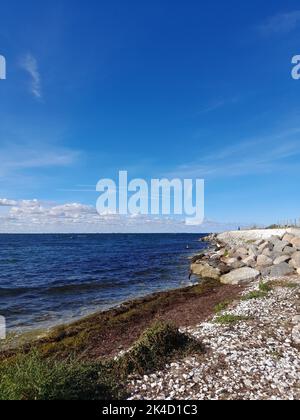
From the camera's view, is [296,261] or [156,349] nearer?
[156,349]

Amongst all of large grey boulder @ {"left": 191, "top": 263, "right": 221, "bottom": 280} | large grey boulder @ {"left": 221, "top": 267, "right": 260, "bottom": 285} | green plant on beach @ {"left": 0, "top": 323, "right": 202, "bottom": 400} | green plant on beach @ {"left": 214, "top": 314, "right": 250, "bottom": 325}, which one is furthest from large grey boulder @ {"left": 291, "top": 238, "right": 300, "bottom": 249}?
green plant on beach @ {"left": 0, "top": 323, "right": 202, "bottom": 400}

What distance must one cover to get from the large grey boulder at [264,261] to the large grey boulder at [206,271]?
12.7ft

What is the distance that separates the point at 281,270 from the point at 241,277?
302 cm

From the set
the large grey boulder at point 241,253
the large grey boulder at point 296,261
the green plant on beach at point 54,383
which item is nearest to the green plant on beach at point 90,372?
the green plant on beach at point 54,383

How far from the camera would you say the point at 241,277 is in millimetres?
26219

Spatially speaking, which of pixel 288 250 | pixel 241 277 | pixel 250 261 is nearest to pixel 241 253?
pixel 250 261

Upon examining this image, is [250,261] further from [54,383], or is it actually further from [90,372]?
[54,383]

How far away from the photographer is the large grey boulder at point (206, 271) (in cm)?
3145

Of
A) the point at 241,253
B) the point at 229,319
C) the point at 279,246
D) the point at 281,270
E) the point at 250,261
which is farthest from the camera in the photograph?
the point at 241,253

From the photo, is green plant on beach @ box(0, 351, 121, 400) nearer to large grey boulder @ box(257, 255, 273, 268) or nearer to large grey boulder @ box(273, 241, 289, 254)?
large grey boulder @ box(257, 255, 273, 268)

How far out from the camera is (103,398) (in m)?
7.77

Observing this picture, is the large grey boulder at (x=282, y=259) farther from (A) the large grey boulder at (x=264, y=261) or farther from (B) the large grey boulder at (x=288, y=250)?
(B) the large grey boulder at (x=288, y=250)

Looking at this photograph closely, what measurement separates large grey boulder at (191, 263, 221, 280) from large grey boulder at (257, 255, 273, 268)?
3856 millimetres
